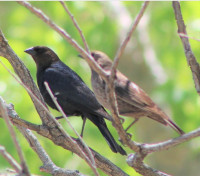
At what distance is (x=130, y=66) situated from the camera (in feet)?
31.8

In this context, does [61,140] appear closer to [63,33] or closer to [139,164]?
[139,164]

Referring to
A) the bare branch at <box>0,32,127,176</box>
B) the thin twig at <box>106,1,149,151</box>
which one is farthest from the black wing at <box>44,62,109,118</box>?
the thin twig at <box>106,1,149,151</box>

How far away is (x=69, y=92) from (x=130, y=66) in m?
4.74

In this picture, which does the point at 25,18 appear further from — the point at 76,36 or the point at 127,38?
the point at 127,38

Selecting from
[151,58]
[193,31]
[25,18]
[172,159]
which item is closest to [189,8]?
[193,31]

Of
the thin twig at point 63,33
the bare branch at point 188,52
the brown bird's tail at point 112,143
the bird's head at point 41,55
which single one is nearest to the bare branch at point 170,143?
the thin twig at point 63,33

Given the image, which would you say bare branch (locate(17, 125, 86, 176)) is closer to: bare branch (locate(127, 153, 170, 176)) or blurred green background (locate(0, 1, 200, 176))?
bare branch (locate(127, 153, 170, 176))

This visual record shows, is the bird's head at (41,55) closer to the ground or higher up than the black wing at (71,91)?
higher up

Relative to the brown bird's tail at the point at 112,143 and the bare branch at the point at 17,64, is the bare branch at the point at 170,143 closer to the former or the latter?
the bare branch at the point at 17,64

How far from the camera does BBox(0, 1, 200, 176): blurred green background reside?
777 cm

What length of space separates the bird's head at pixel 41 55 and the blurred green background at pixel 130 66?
1767 millimetres

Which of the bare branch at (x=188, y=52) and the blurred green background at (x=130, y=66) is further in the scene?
the blurred green background at (x=130, y=66)

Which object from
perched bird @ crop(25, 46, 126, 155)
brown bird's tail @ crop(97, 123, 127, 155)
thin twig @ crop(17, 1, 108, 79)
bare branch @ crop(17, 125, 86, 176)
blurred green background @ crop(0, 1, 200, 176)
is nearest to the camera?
thin twig @ crop(17, 1, 108, 79)

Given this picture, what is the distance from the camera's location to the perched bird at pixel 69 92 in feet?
15.6
